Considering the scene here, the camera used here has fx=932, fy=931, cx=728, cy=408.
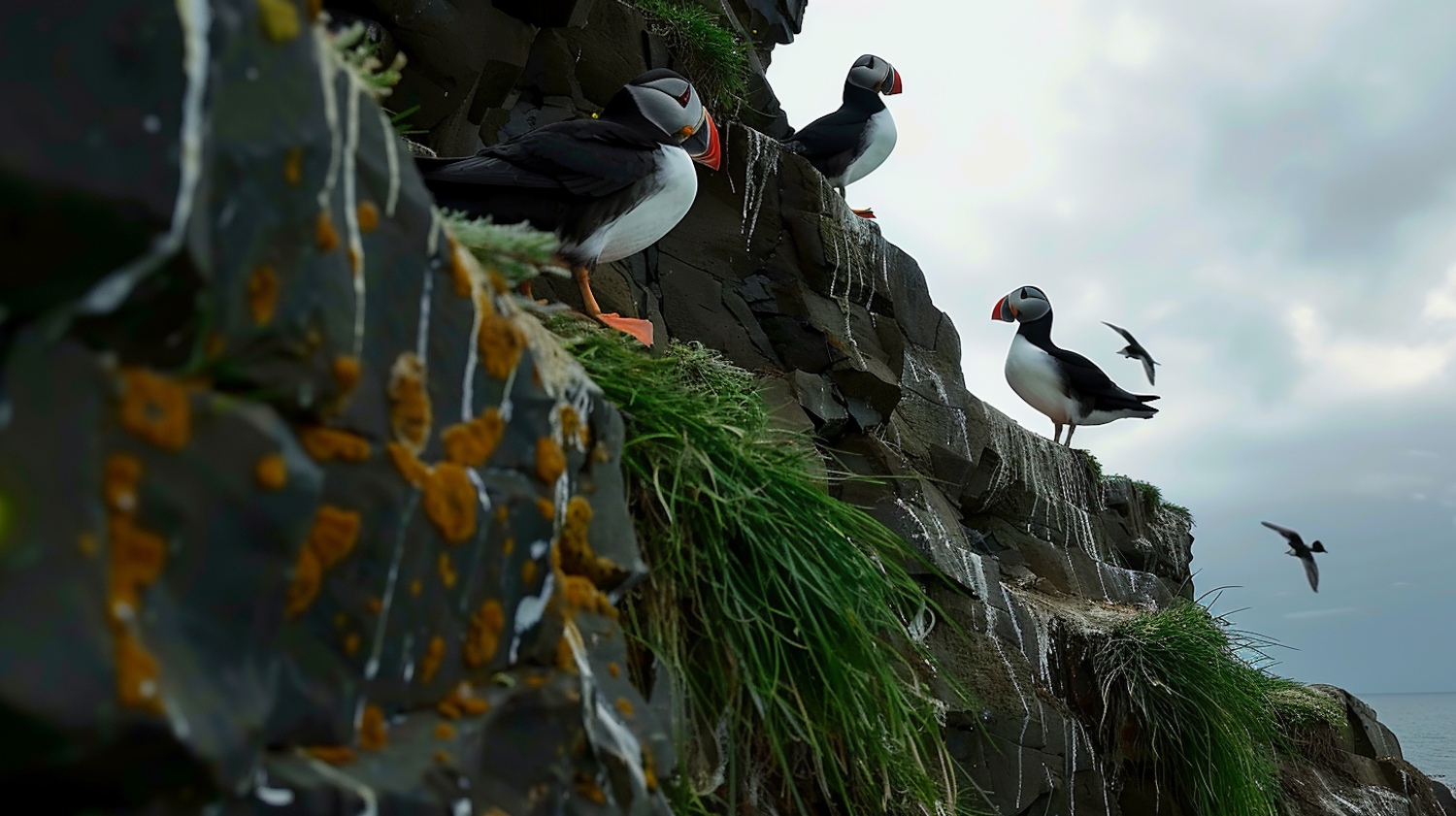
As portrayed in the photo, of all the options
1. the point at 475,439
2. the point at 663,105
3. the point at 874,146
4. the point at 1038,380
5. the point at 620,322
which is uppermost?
the point at 874,146

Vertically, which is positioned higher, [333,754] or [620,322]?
[620,322]

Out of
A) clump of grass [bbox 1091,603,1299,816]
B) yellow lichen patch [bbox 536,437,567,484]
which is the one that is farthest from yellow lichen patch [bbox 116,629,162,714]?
clump of grass [bbox 1091,603,1299,816]

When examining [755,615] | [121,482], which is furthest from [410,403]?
[755,615]

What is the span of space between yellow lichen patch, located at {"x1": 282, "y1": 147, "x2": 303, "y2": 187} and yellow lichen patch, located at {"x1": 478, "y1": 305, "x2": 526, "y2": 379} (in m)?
0.42

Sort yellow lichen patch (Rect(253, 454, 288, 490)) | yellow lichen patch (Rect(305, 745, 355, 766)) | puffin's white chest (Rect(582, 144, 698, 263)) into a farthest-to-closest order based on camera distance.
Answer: puffin's white chest (Rect(582, 144, 698, 263)) < yellow lichen patch (Rect(305, 745, 355, 766)) < yellow lichen patch (Rect(253, 454, 288, 490))

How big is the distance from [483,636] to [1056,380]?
8.67 metres

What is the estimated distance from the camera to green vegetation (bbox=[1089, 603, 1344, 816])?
5.00 metres

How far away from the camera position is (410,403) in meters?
1.18

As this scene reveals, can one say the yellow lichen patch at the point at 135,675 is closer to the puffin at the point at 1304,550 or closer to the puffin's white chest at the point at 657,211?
the puffin's white chest at the point at 657,211

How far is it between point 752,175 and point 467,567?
5821mm

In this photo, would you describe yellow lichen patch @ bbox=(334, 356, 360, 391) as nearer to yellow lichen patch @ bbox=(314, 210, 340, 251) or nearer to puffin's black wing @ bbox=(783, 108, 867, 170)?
yellow lichen patch @ bbox=(314, 210, 340, 251)

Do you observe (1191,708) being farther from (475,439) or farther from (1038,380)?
(475,439)

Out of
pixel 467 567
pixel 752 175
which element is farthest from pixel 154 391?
pixel 752 175

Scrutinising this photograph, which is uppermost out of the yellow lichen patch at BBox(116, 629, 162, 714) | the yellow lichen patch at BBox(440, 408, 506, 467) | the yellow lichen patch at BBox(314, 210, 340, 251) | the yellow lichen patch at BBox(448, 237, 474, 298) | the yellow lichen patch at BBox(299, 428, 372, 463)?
the yellow lichen patch at BBox(448, 237, 474, 298)
